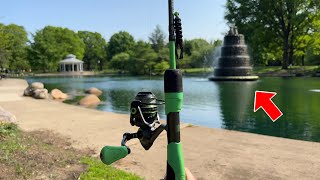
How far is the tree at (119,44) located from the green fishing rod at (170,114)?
9658 centimetres

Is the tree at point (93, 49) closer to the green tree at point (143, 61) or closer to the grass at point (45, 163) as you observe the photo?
the green tree at point (143, 61)

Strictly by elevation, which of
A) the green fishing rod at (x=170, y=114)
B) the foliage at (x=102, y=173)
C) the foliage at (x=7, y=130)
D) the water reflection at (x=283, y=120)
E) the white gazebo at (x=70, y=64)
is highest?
the white gazebo at (x=70, y=64)

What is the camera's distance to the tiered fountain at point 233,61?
40844mm

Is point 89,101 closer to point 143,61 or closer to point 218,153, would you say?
point 218,153

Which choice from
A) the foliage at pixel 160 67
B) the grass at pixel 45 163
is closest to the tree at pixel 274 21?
the foliage at pixel 160 67

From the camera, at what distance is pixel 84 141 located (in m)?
8.13

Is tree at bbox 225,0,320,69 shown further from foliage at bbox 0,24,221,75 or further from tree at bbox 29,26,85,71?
tree at bbox 29,26,85,71

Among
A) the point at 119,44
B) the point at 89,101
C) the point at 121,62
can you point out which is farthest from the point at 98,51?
the point at 89,101

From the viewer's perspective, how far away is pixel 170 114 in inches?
123

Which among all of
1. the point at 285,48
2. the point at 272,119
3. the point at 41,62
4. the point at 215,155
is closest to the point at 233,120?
the point at 272,119

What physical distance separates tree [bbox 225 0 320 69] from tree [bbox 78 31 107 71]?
53787 millimetres

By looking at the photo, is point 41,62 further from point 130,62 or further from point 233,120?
point 233,120

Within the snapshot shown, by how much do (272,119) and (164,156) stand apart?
24.8 feet

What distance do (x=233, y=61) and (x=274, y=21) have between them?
1719 centimetres
